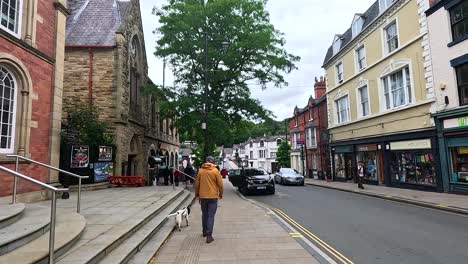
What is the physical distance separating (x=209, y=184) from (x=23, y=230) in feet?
11.6

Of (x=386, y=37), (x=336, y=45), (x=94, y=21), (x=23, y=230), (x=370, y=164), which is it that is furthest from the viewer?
(x=336, y=45)

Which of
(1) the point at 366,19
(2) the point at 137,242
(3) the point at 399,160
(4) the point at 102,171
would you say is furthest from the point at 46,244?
(1) the point at 366,19

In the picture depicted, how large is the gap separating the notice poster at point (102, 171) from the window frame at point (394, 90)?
1727 centimetres

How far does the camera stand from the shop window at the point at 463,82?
14343 mm

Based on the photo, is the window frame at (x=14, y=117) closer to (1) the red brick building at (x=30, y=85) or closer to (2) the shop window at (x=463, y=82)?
(1) the red brick building at (x=30, y=85)

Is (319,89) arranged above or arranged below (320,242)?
above

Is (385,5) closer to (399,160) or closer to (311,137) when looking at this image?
(399,160)

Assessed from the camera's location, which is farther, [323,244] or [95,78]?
[95,78]

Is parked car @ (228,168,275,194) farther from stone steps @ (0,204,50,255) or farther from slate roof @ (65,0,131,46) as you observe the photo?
stone steps @ (0,204,50,255)

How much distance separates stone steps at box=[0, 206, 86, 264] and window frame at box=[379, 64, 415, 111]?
17694 mm

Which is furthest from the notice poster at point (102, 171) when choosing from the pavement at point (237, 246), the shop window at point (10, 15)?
the pavement at point (237, 246)

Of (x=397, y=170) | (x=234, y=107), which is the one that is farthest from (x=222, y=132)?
(x=397, y=170)

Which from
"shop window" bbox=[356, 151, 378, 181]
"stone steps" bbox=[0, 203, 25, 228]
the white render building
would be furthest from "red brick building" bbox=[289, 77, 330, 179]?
the white render building

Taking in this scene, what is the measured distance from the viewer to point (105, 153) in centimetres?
1761
